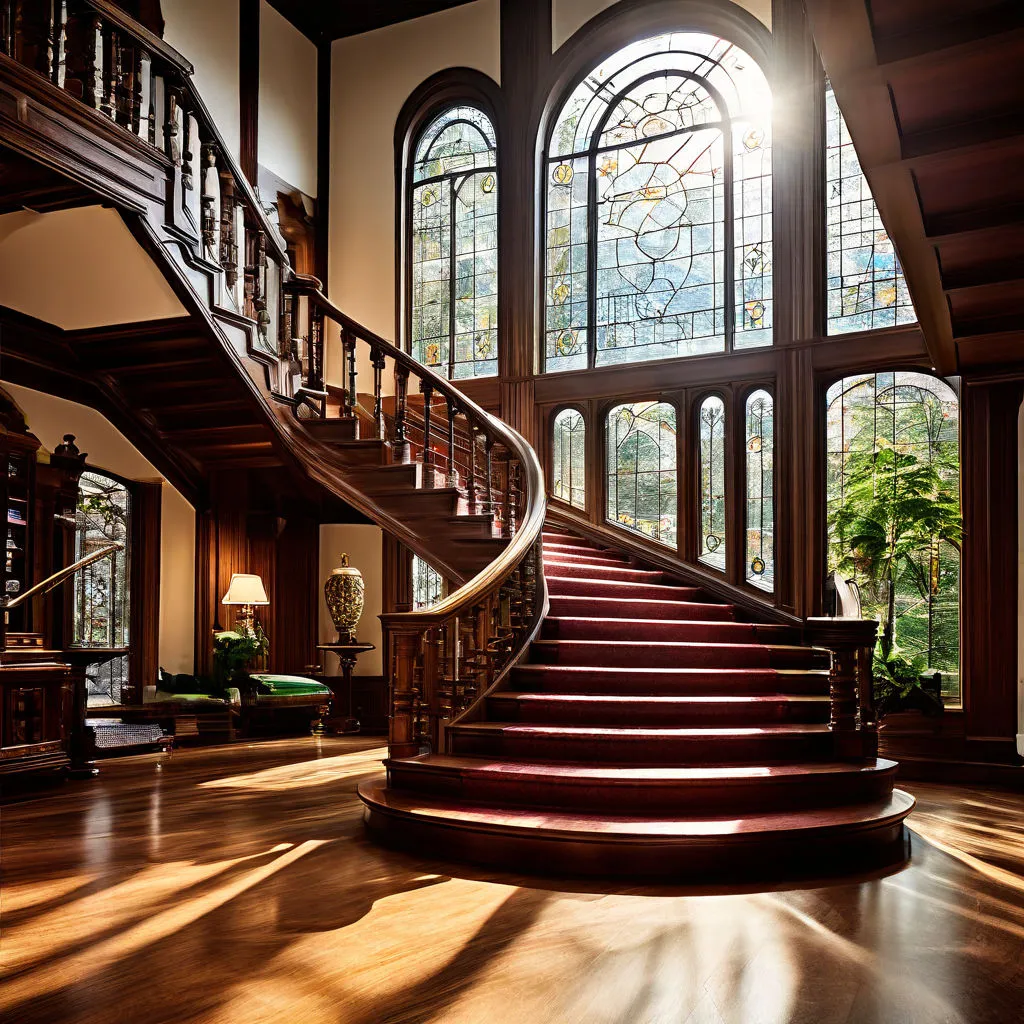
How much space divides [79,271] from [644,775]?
498 cm

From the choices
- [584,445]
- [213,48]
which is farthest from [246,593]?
[213,48]

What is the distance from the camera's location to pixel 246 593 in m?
9.02

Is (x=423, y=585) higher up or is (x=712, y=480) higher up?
(x=712, y=480)

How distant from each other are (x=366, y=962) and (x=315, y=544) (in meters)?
7.63

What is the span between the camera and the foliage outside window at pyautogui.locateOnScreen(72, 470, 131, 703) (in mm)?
8578

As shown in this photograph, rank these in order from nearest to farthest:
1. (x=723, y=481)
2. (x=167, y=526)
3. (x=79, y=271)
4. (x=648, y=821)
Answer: (x=648, y=821) → (x=79, y=271) → (x=723, y=481) → (x=167, y=526)

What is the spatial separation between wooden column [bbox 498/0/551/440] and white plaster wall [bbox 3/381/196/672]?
3183 mm

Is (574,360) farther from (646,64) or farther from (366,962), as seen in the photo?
(366,962)

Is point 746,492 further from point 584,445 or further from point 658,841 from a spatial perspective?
point 658,841

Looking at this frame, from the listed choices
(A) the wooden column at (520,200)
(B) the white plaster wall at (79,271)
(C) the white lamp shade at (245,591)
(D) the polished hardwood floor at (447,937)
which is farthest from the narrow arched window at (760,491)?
(B) the white plaster wall at (79,271)

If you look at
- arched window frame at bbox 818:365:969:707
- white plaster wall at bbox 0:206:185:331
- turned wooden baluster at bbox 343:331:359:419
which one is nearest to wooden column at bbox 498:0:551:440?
turned wooden baluster at bbox 343:331:359:419

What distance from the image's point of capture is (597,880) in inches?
160

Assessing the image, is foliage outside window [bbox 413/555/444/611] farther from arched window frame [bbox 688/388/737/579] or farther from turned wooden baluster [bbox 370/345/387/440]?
turned wooden baluster [bbox 370/345/387/440]

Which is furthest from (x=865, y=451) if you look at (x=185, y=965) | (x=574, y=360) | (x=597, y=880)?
(x=185, y=965)
